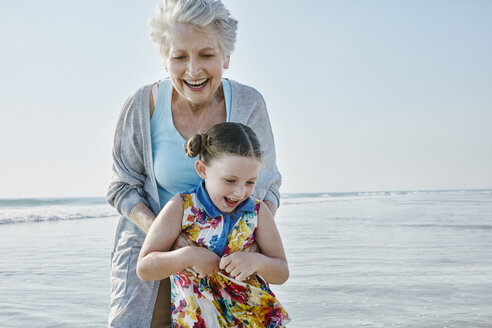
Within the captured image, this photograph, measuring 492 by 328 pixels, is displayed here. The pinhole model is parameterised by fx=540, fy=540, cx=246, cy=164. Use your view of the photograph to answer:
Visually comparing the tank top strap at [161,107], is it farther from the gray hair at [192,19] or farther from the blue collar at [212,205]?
the blue collar at [212,205]

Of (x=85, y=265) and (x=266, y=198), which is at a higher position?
(x=266, y=198)

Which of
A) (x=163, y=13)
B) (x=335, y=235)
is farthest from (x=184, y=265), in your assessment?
(x=335, y=235)

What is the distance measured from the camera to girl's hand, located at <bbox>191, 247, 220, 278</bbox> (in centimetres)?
198

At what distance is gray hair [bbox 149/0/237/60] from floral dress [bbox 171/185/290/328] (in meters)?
0.69

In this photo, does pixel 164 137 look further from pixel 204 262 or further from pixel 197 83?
pixel 204 262

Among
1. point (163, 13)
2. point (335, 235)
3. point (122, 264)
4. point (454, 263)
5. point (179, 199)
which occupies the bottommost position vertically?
point (335, 235)

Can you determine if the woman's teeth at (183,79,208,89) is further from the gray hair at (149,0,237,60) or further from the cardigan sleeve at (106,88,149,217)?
the cardigan sleeve at (106,88,149,217)

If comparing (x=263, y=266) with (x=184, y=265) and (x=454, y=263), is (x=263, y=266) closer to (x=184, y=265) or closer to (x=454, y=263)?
(x=184, y=265)

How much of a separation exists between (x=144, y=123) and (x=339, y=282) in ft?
10.3

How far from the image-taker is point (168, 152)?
2498 mm

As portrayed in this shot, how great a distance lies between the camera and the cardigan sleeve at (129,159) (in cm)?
254

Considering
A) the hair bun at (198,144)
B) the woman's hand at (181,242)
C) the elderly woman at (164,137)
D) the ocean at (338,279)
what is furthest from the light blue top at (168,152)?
the ocean at (338,279)

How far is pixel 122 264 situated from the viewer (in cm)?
253

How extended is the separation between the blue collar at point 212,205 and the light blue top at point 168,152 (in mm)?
235
